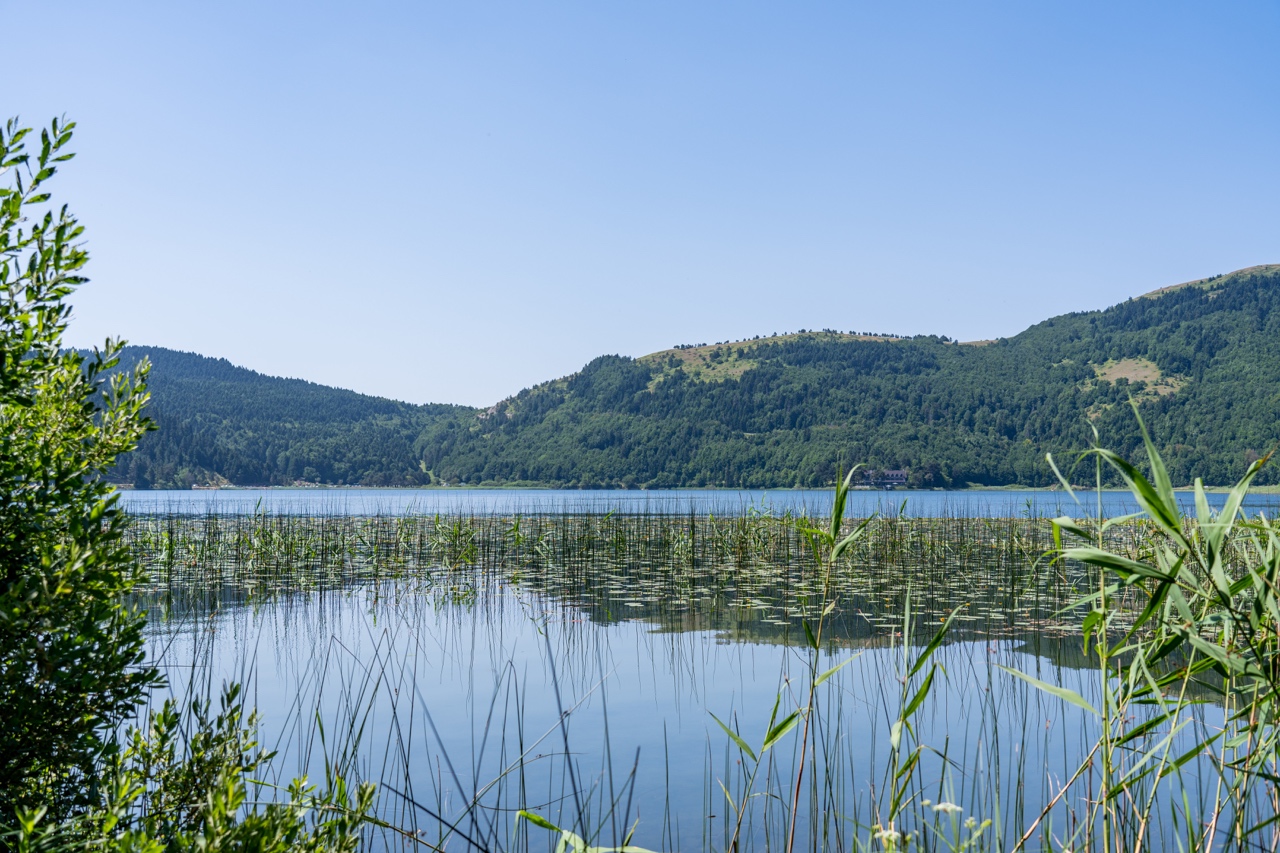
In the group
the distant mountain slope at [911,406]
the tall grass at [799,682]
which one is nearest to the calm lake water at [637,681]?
the tall grass at [799,682]

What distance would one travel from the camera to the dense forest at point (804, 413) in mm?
80938

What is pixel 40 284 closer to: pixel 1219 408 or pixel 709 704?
pixel 709 704

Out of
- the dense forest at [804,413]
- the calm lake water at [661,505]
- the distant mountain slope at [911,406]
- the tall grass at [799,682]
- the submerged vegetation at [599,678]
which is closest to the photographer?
the submerged vegetation at [599,678]

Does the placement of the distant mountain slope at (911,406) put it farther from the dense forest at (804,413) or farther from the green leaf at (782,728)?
the green leaf at (782,728)

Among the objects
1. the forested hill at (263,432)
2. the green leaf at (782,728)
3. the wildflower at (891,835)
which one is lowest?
the wildflower at (891,835)

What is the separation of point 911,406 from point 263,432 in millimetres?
82813

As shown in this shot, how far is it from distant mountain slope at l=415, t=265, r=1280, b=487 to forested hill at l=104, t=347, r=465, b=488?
9.42 metres

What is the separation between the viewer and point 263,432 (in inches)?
4210

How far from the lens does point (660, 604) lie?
9977mm

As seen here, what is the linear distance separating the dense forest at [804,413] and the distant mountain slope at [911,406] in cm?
30

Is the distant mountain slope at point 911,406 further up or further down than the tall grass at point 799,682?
further up

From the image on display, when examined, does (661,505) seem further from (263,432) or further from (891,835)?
(263,432)

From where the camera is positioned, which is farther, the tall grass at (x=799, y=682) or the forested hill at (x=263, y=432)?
the forested hill at (x=263, y=432)

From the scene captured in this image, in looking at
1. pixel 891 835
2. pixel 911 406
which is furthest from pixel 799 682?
pixel 911 406
